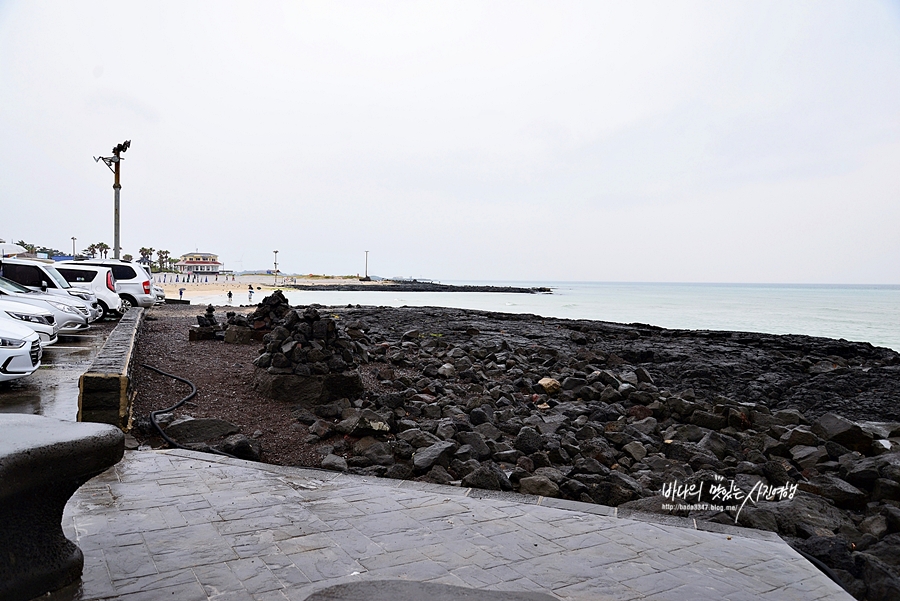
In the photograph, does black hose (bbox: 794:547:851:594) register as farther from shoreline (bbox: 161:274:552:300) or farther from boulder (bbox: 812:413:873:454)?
shoreline (bbox: 161:274:552:300)

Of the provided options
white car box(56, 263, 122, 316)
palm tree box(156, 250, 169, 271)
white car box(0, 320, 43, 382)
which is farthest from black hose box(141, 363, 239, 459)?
palm tree box(156, 250, 169, 271)

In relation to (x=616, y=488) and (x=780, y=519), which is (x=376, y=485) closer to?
(x=616, y=488)

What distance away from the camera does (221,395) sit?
8820mm

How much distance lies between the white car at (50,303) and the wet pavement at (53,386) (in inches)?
35.6

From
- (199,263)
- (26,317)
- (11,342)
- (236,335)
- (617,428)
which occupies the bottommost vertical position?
(617,428)

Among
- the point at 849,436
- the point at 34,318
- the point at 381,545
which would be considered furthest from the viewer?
the point at 34,318

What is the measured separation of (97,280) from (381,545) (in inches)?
730

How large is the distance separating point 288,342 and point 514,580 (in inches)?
261

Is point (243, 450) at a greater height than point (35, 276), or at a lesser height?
lesser

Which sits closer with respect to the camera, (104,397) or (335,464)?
(335,464)

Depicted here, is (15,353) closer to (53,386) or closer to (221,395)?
(53,386)

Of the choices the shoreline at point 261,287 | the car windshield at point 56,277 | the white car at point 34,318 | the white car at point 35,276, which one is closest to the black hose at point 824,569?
the white car at point 34,318

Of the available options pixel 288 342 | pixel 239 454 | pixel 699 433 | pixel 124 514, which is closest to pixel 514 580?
pixel 124 514

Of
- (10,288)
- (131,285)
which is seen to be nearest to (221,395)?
(10,288)
